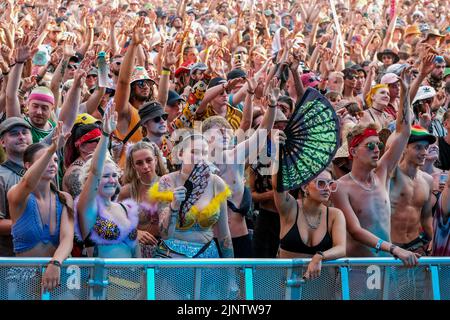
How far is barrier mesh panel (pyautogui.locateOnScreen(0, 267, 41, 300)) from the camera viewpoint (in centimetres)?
585

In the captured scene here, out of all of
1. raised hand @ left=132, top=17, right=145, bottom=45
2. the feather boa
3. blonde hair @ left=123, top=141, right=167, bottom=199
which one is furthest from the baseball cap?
raised hand @ left=132, top=17, right=145, bottom=45

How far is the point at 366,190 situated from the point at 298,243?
886 millimetres

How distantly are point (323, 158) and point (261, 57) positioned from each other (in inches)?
246

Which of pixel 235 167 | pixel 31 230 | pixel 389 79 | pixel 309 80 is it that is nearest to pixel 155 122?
pixel 235 167

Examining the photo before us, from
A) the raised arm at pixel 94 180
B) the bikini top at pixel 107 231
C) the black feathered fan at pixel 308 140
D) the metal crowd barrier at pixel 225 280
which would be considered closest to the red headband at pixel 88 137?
the bikini top at pixel 107 231

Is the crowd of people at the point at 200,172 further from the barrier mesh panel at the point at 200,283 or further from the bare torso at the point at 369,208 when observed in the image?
the barrier mesh panel at the point at 200,283

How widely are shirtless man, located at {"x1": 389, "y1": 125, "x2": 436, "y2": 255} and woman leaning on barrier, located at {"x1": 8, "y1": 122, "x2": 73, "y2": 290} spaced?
2739mm

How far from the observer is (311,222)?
7113 millimetres

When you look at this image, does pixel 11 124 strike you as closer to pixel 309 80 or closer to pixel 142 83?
pixel 142 83

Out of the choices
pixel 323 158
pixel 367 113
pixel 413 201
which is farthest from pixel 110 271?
pixel 367 113

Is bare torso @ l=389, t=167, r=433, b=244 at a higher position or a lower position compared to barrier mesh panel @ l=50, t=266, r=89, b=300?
higher

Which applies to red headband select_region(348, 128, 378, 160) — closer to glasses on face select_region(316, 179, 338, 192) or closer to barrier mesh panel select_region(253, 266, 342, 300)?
glasses on face select_region(316, 179, 338, 192)

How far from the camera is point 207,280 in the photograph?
6.11 meters
